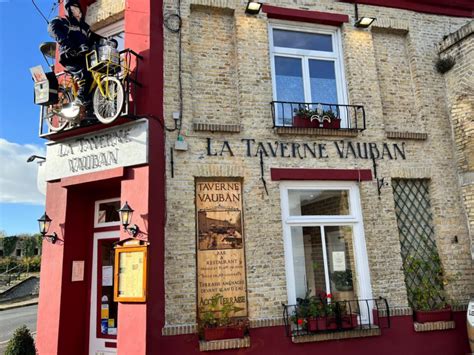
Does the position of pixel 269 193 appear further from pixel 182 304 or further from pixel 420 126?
pixel 420 126

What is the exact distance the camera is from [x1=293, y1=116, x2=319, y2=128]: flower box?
7.78 meters

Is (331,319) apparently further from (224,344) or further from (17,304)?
(17,304)

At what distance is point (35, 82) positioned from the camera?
7391 mm

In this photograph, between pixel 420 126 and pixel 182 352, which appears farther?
pixel 420 126

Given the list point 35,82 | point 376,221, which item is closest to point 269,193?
point 376,221

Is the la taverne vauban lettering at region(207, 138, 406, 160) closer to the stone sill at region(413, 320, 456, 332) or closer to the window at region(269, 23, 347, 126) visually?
the window at region(269, 23, 347, 126)

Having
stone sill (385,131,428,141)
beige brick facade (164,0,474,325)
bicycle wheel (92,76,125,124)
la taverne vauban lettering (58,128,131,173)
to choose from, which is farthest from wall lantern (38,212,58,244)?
stone sill (385,131,428,141)

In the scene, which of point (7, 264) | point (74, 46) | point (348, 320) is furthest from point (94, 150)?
point (7, 264)

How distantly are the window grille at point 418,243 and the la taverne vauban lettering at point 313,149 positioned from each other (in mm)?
673

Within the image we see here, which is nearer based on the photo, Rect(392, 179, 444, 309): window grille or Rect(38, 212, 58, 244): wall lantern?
Rect(38, 212, 58, 244): wall lantern

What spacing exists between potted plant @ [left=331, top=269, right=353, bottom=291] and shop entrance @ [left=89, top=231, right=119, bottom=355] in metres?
4.03

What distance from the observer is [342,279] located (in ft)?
24.6

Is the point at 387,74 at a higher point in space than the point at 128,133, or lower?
higher

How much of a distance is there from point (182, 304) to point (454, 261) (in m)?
5.39
